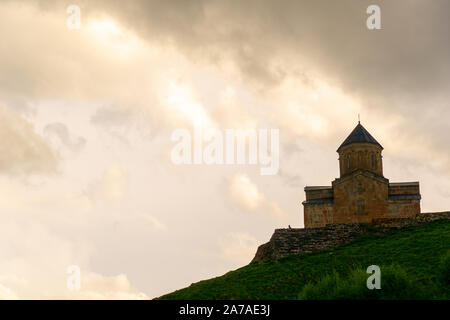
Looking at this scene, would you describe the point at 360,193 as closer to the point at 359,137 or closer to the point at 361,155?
the point at 361,155

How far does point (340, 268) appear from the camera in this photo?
75.7ft

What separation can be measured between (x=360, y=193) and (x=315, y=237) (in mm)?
13640

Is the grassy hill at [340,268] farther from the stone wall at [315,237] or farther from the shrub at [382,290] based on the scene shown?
the stone wall at [315,237]

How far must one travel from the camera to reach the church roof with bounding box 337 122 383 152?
141 feet

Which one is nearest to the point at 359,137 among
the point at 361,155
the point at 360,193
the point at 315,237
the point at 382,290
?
the point at 361,155

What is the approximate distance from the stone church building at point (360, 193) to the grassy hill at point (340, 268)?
12.1 metres

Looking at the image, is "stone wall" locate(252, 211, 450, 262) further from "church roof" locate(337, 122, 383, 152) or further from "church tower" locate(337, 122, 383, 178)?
"church roof" locate(337, 122, 383, 152)

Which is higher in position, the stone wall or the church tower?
the church tower

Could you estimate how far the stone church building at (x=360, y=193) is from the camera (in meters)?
40.9

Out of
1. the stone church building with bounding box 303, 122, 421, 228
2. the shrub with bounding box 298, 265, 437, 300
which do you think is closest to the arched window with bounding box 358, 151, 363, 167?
the stone church building with bounding box 303, 122, 421, 228

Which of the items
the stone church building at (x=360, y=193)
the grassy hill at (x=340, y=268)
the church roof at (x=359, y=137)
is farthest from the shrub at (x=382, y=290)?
the church roof at (x=359, y=137)
